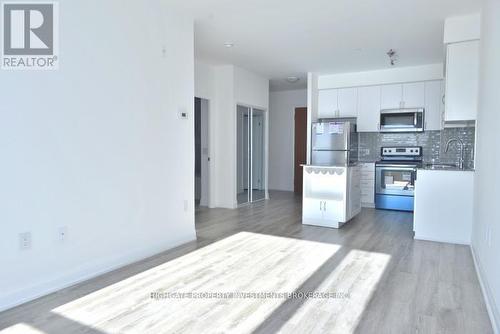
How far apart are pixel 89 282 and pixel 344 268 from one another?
222cm

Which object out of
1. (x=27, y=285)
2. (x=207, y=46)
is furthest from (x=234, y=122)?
(x=27, y=285)

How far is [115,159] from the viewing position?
3145 millimetres

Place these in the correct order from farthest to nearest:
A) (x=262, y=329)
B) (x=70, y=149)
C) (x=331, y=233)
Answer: (x=331, y=233), (x=70, y=149), (x=262, y=329)

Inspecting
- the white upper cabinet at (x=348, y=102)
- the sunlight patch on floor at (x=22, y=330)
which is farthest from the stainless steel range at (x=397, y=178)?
the sunlight patch on floor at (x=22, y=330)

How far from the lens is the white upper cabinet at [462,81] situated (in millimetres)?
3971

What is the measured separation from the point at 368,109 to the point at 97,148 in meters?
5.36

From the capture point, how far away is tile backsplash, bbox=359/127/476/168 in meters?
6.07

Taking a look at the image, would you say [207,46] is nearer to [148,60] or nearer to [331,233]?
[148,60]

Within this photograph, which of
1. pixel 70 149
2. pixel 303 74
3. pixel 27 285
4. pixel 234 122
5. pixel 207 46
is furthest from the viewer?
pixel 303 74

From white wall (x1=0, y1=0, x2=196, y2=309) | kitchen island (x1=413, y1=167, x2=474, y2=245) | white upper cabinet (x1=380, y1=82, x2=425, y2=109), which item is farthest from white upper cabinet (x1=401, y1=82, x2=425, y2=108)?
white wall (x1=0, y1=0, x2=196, y2=309)

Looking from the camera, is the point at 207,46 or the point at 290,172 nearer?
the point at 207,46

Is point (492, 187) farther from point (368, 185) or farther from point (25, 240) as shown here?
point (368, 185)

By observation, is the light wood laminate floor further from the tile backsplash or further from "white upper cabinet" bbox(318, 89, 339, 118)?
"white upper cabinet" bbox(318, 89, 339, 118)

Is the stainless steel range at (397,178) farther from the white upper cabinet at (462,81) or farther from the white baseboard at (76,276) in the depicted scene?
the white baseboard at (76,276)
